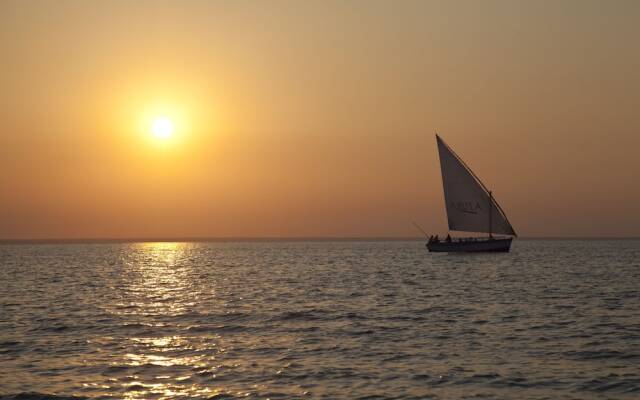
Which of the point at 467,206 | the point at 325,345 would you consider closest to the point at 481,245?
the point at 467,206

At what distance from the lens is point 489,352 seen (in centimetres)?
2445

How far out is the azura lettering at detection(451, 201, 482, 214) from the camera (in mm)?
100944

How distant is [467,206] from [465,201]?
79cm

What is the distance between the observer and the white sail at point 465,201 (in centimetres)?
9984

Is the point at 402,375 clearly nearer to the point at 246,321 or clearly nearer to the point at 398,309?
the point at 246,321

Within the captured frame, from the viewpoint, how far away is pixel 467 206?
10106cm

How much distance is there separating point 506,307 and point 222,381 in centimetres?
2211

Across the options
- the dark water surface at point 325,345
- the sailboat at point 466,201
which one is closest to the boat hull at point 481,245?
the sailboat at point 466,201

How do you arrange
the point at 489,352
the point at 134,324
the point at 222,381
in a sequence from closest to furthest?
the point at 222,381
the point at 489,352
the point at 134,324

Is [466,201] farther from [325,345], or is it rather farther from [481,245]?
[325,345]

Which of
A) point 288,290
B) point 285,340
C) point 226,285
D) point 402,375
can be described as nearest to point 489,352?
point 402,375

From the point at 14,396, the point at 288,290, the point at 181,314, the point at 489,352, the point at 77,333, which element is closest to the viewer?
the point at 14,396

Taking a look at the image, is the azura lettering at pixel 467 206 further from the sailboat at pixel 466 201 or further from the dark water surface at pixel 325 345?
the dark water surface at pixel 325 345

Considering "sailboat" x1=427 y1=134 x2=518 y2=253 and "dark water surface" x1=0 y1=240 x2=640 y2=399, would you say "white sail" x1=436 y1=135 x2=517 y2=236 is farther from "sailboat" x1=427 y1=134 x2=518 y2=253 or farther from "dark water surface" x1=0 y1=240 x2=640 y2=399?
"dark water surface" x1=0 y1=240 x2=640 y2=399
